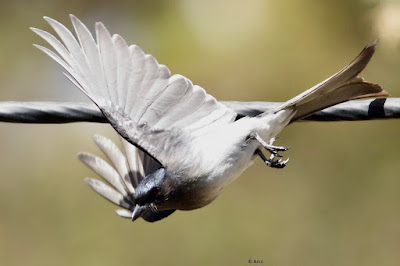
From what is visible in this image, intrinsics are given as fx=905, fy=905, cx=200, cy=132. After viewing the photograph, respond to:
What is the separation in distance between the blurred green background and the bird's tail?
2.49 meters

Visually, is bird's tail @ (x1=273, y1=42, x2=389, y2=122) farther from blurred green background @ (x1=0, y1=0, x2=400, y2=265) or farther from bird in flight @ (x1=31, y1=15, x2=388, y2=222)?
blurred green background @ (x1=0, y1=0, x2=400, y2=265)

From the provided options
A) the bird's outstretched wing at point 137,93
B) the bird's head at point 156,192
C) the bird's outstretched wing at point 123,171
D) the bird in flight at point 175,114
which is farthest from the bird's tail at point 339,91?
the bird's outstretched wing at point 123,171

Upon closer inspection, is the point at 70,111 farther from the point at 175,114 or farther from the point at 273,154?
the point at 273,154

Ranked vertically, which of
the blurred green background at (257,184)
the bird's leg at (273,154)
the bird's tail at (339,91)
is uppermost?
the bird's tail at (339,91)

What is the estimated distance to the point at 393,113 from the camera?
9.02ft

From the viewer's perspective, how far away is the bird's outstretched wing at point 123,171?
10.9 feet

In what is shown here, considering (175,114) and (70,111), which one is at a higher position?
(70,111)

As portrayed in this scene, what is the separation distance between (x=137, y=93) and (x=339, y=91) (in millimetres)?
644

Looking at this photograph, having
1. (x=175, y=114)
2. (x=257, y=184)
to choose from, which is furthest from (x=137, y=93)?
(x=257, y=184)

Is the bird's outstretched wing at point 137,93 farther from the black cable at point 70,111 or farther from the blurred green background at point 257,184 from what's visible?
the blurred green background at point 257,184

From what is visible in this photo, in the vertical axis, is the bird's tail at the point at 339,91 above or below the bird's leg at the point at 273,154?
above

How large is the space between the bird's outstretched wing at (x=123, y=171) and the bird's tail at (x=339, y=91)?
0.66 metres

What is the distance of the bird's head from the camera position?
9.80ft

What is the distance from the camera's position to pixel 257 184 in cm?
559
